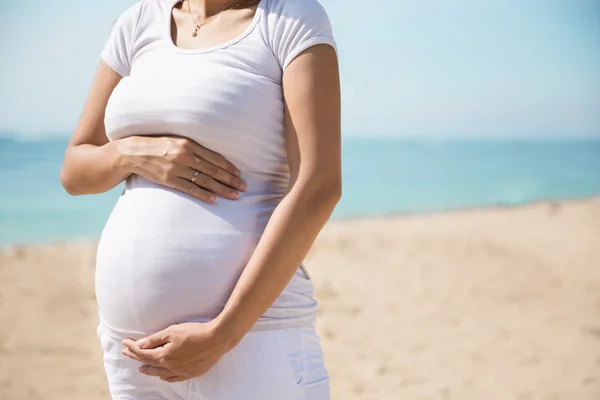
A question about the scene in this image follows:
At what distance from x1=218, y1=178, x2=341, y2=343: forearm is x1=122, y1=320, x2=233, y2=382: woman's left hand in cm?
4

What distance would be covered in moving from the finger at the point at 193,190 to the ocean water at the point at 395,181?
14.2m

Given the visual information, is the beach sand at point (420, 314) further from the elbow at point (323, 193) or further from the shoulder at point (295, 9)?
the shoulder at point (295, 9)

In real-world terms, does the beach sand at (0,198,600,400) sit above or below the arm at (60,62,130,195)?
below

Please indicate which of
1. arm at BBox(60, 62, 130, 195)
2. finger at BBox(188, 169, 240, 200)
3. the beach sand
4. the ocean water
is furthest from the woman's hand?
the ocean water

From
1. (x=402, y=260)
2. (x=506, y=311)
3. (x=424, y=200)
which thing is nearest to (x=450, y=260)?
(x=402, y=260)

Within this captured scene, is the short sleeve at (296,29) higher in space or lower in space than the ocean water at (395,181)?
higher

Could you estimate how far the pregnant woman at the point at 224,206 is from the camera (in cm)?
143

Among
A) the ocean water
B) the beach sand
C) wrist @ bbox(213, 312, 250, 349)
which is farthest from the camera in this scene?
the ocean water

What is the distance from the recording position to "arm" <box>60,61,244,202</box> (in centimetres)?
151

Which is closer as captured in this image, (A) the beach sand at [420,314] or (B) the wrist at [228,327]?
(B) the wrist at [228,327]

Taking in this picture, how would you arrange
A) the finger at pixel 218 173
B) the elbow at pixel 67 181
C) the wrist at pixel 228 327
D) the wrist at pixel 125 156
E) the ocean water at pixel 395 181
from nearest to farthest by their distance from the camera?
the wrist at pixel 228 327, the finger at pixel 218 173, the wrist at pixel 125 156, the elbow at pixel 67 181, the ocean water at pixel 395 181

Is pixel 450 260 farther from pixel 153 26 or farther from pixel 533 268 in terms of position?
pixel 153 26

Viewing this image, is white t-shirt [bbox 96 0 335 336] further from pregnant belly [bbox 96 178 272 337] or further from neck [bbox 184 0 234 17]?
neck [bbox 184 0 234 17]

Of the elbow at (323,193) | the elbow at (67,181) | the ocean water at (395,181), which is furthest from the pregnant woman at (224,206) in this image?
the ocean water at (395,181)
